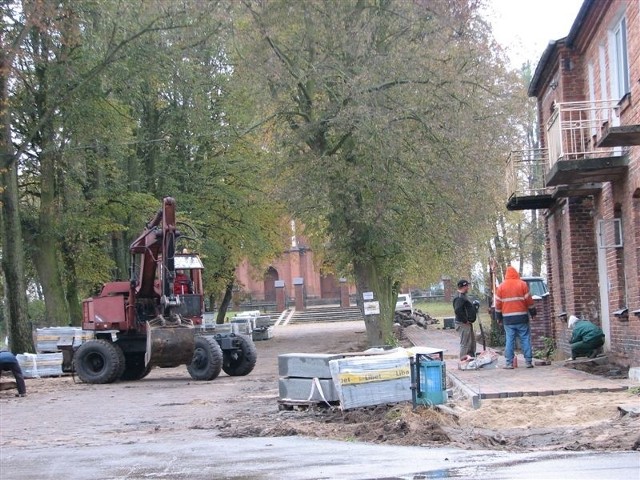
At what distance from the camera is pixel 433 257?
34219 mm

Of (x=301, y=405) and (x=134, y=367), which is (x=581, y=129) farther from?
(x=134, y=367)

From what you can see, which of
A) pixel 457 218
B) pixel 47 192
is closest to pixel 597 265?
pixel 457 218

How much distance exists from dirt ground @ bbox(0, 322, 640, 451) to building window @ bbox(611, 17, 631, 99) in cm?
622

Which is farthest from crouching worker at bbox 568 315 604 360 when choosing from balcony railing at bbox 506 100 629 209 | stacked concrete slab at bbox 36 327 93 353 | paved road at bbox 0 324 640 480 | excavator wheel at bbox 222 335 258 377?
stacked concrete slab at bbox 36 327 93 353

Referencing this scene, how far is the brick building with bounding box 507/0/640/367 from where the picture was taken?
649 inches

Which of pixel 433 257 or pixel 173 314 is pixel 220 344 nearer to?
pixel 173 314

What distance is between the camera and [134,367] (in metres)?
26.4

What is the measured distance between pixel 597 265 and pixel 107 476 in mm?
13683

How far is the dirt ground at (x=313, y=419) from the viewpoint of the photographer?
35.7 ft

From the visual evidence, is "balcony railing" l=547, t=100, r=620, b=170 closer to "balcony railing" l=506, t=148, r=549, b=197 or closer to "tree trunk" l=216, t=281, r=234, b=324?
"balcony railing" l=506, t=148, r=549, b=197

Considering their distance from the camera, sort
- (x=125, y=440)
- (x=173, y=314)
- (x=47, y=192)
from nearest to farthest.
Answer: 1. (x=125, y=440)
2. (x=173, y=314)
3. (x=47, y=192)

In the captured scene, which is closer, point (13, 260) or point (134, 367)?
point (134, 367)

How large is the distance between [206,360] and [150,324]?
1.92 m

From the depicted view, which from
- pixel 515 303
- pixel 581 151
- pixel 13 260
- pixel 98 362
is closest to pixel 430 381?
pixel 515 303
